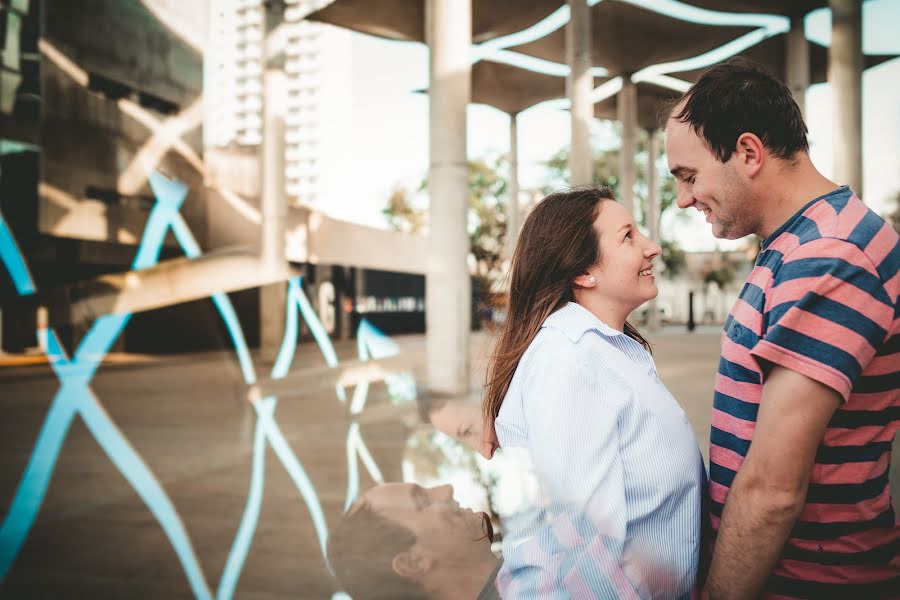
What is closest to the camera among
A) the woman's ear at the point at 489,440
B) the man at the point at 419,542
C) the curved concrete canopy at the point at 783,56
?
the woman's ear at the point at 489,440

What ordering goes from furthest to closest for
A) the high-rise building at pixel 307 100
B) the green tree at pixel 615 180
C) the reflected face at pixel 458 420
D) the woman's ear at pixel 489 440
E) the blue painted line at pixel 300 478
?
the high-rise building at pixel 307 100, the green tree at pixel 615 180, the blue painted line at pixel 300 478, the reflected face at pixel 458 420, the woman's ear at pixel 489 440

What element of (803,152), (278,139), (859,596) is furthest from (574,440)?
(278,139)

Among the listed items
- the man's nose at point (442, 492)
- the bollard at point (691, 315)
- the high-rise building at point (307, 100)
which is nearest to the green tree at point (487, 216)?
the bollard at point (691, 315)

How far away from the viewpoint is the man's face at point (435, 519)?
2740mm

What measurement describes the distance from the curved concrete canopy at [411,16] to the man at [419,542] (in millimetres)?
17587

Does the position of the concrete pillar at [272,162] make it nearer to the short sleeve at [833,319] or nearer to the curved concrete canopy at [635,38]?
the curved concrete canopy at [635,38]

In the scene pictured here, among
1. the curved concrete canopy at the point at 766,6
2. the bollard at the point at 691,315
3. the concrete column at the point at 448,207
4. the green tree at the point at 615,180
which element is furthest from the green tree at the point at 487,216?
the concrete column at the point at 448,207

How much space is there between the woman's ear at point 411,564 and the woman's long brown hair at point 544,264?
5.10ft

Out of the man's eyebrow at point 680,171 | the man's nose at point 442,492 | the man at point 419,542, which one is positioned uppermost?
the man's eyebrow at point 680,171

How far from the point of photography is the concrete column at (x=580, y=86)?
18500mm

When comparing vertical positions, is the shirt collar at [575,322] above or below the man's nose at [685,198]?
below

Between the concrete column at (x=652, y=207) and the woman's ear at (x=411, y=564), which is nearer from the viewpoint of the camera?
the woman's ear at (x=411, y=564)

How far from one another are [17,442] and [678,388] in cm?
986

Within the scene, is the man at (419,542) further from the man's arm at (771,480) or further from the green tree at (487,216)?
the green tree at (487,216)
